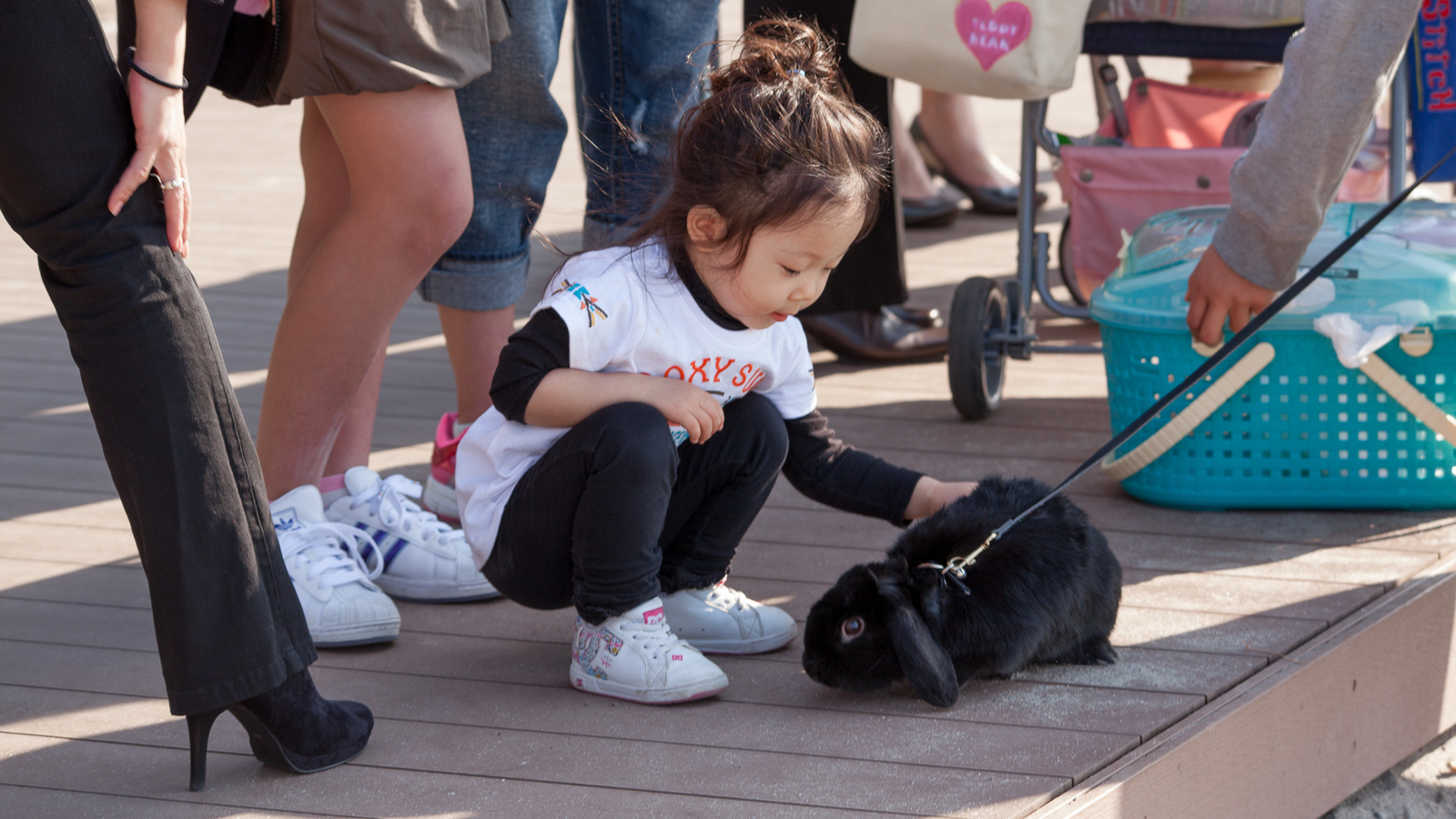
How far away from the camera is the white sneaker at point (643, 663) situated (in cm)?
146

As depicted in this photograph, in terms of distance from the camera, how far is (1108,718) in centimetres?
141

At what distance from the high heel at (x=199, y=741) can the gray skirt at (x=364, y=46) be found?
2.18ft

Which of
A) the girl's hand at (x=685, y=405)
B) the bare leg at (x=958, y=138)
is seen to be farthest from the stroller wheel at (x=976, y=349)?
the bare leg at (x=958, y=138)

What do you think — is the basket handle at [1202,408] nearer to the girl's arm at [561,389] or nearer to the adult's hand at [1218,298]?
the adult's hand at [1218,298]

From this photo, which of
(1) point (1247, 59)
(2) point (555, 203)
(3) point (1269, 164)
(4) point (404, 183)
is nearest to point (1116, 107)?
(1) point (1247, 59)

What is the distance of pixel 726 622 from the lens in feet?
5.29

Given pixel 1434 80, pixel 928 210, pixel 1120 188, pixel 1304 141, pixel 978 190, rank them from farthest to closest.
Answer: pixel 978 190, pixel 928 210, pixel 1120 188, pixel 1434 80, pixel 1304 141

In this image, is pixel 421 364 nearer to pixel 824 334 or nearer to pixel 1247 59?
pixel 824 334

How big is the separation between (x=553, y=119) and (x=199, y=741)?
3.36 ft

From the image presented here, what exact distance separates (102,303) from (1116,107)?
229 cm

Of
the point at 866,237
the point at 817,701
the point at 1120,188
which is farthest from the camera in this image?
the point at 866,237

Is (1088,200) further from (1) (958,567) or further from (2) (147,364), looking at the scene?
(2) (147,364)

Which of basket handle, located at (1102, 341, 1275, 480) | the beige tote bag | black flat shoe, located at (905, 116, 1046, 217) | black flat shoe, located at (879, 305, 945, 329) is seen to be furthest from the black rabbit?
black flat shoe, located at (905, 116, 1046, 217)

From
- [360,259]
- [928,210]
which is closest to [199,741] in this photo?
[360,259]
